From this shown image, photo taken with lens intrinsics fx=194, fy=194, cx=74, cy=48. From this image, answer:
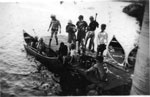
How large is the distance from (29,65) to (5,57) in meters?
2.45

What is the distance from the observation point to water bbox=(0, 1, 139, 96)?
9125mm

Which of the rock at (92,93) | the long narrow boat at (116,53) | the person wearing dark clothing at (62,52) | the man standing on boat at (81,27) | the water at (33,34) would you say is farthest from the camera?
the man standing on boat at (81,27)

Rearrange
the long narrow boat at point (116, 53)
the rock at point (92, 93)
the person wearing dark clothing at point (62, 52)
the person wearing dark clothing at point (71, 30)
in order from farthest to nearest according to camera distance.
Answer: the person wearing dark clothing at point (71, 30)
the long narrow boat at point (116, 53)
the person wearing dark clothing at point (62, 52)
the rock at point (92, 93)

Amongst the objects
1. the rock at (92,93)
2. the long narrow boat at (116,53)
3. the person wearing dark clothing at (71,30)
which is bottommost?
the rock at (92,93)

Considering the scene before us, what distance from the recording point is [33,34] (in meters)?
19.0

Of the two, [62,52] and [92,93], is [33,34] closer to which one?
[62,52]

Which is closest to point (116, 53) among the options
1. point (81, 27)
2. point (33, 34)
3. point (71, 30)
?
point (81, 27)

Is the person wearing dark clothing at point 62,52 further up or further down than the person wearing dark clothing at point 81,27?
further down

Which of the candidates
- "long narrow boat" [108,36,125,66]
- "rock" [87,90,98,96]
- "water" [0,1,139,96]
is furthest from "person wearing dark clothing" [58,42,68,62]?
"long narrow boat" [108,36,125,66]

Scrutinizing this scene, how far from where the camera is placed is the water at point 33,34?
9125 mm

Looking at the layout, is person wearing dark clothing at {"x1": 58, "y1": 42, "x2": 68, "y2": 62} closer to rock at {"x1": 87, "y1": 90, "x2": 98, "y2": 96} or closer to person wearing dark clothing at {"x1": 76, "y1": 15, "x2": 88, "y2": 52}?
person wearing dark clothing at {"x1": 76, "y1": 15, "x2": 88, "y2": 52}

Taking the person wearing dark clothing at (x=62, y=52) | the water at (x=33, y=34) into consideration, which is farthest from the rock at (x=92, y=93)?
the person wearing dark clothing at (x=62, y=52)

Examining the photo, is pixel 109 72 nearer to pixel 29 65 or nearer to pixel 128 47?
pixel 29 65

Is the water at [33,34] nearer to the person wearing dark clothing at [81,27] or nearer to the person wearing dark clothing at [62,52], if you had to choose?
the person wearing dark clothing at [62,52]
